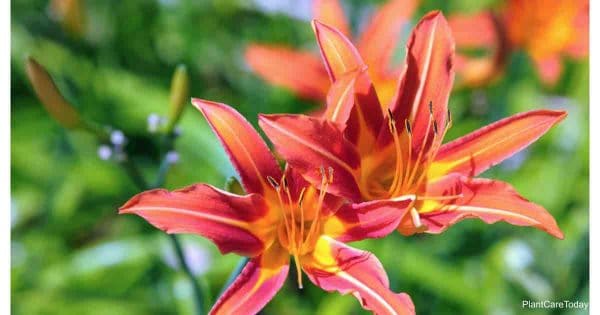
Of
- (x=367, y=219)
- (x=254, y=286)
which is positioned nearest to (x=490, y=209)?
(x=367, y=219)

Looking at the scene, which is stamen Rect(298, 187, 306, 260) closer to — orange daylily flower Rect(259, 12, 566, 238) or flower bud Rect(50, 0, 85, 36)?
orange daylily flower Rect(259, 12, 566, 238)

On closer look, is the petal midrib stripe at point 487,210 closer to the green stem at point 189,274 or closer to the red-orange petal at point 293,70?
the green stem at point 189,274

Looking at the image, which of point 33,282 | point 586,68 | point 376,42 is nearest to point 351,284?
point 376,42

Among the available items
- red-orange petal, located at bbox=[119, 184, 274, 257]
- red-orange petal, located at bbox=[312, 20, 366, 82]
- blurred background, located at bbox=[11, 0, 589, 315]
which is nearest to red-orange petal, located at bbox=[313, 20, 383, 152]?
red-orange petal, located at bbox=[312, 20, 366, 82]

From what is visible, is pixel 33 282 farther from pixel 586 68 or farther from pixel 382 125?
pixel 586 68

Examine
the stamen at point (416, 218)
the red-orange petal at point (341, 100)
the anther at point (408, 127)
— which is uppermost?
the red-orange petal at point (341, 100)
